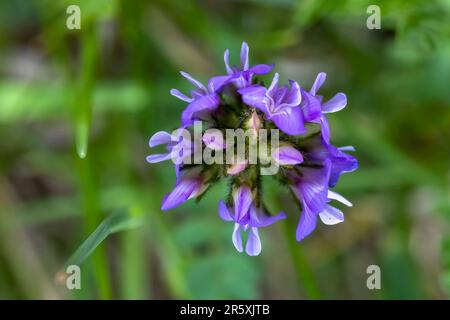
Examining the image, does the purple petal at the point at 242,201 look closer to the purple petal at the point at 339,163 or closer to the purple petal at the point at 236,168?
the purple petal at the point at 236,168

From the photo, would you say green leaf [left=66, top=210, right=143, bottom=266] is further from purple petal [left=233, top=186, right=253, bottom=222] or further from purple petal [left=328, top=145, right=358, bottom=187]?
purple petal [left=328, top=145, right=358, bottom=187]

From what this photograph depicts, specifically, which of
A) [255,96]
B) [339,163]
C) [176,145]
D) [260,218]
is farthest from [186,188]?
→ [339,163]

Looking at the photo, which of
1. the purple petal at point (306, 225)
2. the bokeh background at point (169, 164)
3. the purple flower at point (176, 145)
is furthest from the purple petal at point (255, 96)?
the bokeh background at point (169, 164)

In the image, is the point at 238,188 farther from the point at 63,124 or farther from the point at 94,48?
the point at 63,124

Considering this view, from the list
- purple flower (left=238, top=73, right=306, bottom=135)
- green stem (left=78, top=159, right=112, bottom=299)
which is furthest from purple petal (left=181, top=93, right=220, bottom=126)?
green stem (left=78, top=159, right=112, bottom=299)
